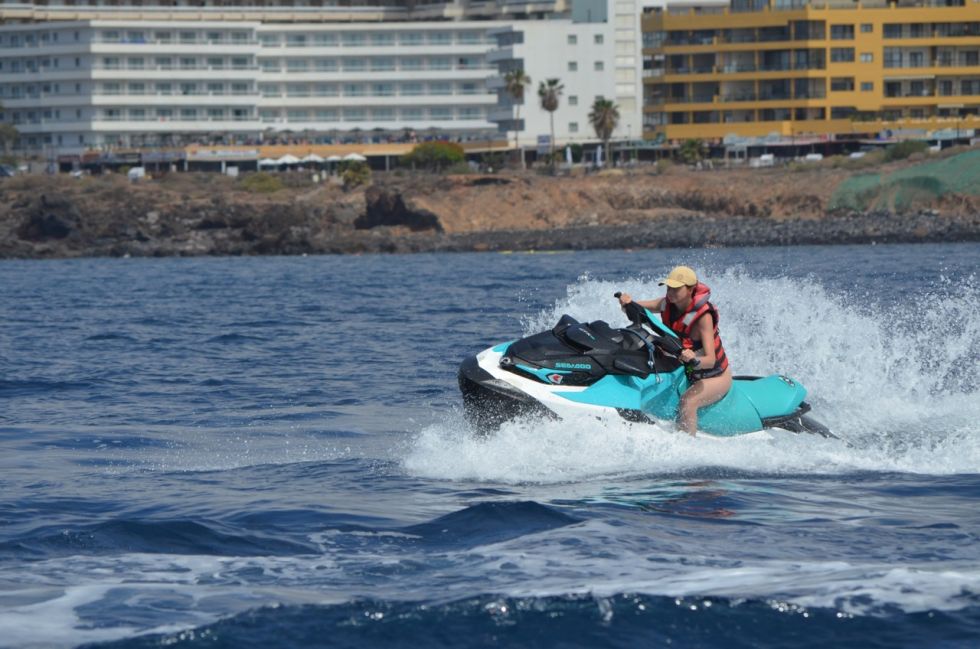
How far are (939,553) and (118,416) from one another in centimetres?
988

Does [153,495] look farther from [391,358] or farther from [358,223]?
[358,223]

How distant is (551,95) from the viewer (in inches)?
4013

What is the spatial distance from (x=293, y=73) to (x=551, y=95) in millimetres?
23988

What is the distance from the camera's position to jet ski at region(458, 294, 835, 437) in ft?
38.1

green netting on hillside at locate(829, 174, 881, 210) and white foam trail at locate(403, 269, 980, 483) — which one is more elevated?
green netting on hillside at locate(829, 174, 881, 210)

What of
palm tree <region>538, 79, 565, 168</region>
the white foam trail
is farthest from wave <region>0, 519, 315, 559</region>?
palm tree <region>538, 79, 565, 168</region>

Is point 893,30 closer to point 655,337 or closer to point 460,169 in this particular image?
point 460,169

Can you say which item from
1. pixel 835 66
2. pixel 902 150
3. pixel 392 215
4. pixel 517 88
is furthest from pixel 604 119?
pixel 392 215

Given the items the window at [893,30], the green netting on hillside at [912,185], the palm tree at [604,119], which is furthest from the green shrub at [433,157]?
the green netting on hillside at [912,185]

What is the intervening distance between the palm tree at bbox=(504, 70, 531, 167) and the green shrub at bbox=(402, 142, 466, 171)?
6821 millimetres

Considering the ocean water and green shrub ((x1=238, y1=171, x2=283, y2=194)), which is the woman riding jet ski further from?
green shrub ((x1=238, y1=171, x2=283, y2=194))

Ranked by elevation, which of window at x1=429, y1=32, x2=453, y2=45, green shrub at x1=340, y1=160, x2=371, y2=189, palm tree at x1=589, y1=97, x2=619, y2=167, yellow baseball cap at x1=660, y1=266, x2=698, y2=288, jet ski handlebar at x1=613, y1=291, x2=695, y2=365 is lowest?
jet ski handlebar at x1=613, y1=291, x2=695, y2=365

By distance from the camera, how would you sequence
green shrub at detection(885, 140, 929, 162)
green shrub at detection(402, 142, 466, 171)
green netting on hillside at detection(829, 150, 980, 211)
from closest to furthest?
green netting on hillside at detection(829, 150, 980, 211)
green shrub at detection(885, 140, 929, 162)
green shrub at detection(402, 142, 466, 171)

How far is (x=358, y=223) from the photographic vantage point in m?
75.1
